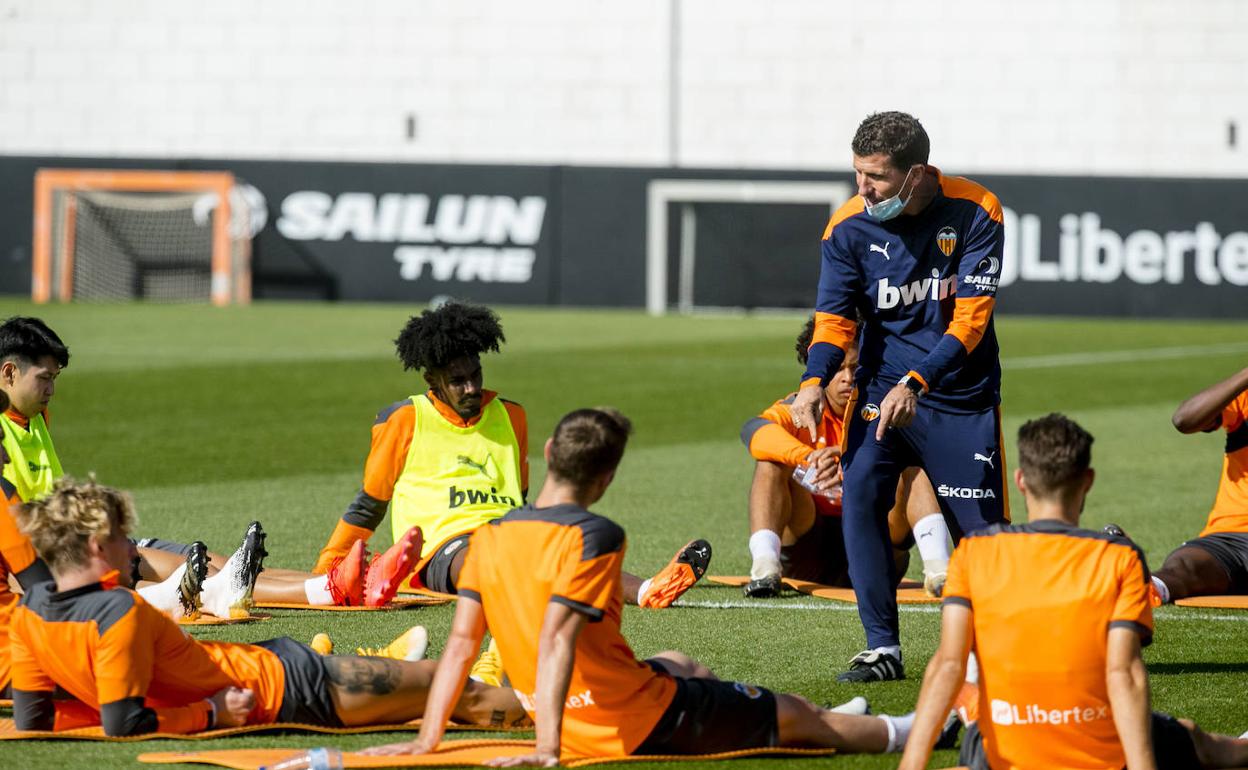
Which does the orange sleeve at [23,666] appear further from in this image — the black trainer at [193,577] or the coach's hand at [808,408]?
the coach's hand at [808,408]

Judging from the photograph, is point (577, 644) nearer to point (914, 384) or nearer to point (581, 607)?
point (581, 607)

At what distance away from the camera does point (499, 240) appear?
107 ft

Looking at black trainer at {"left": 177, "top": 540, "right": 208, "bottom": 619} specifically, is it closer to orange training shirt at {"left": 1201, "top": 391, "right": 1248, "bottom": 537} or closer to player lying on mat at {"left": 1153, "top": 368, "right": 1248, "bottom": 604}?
player lying on mat at {"left": 1153, "top": 368, "right": 1248, "bottom": 604}

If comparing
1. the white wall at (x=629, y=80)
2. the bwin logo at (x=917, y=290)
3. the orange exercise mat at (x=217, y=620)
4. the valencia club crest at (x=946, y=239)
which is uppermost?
the white wall at (x=629, y=80)

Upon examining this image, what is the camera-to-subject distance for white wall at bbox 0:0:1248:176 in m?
33.2

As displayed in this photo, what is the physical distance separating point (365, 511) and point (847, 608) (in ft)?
7.37

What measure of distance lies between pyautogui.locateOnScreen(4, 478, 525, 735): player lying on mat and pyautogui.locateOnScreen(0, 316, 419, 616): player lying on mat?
83 centimetres

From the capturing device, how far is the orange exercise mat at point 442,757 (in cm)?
557

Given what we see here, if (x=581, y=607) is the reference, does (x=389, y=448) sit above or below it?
above

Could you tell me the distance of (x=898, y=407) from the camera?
6910 mm

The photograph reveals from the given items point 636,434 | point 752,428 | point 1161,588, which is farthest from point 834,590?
point 636,434

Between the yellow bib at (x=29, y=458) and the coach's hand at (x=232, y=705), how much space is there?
1.51m

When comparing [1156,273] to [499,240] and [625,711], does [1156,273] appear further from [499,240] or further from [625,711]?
[625,711]

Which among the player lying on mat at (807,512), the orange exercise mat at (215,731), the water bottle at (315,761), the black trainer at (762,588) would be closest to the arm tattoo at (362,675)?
the orange exercise mat at (215,731)
